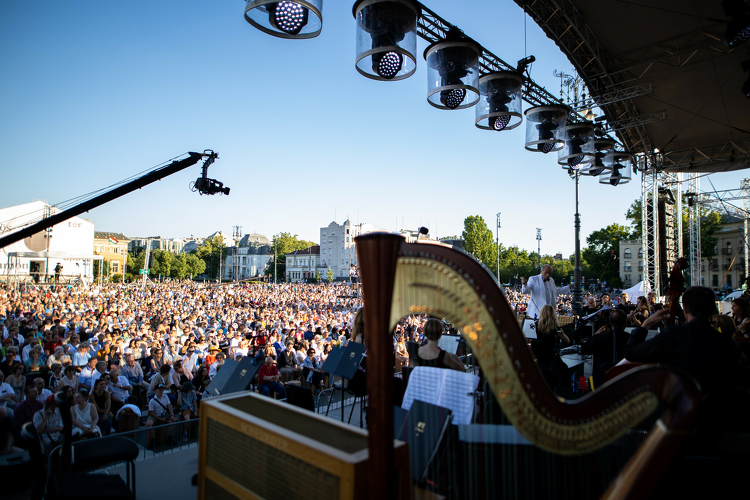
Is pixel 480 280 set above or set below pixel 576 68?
below

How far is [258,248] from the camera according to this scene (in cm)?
11250

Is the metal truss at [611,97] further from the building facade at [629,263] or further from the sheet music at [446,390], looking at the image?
the building facade at [629,263]

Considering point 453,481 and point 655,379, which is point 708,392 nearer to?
point 655,379

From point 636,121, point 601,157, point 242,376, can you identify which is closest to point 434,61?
point 242,376

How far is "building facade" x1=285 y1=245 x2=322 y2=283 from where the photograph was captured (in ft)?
330

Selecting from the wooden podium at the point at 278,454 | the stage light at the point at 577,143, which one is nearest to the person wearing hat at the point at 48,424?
the wooden podium at the point at 278,454

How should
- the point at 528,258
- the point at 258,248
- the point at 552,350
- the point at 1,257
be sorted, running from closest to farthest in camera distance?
the point at 552,350 → the point at 1,257 → the point at 528,258 → the point at 258,248

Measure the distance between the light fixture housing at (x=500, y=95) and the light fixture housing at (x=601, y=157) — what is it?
4.06 m

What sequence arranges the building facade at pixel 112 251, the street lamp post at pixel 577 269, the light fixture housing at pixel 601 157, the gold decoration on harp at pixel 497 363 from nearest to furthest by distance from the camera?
the gold decoration on harp at pixel 497 363
the light fixture housing at pixel 601 157
the street lamp post at pixel 577 269
the building facade at pixel 112 251

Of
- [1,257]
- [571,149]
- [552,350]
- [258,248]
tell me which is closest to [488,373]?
[552,350]

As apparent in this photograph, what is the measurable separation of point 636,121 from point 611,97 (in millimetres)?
1755

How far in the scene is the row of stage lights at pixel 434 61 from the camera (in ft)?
11.3

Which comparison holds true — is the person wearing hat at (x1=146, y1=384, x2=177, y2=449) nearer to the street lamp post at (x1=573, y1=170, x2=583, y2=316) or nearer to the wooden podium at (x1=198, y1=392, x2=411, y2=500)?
the wooden podium at (x1=198, y1=392, x2=411, y2=500)

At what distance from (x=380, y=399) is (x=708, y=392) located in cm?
207
